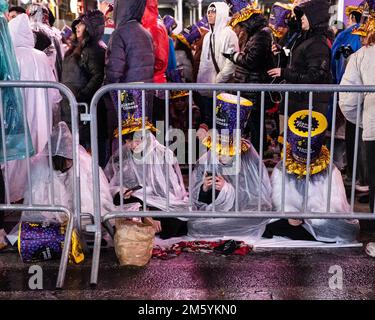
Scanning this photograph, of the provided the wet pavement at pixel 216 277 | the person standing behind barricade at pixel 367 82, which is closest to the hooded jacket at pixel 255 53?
the person standing behind barricade at pixel 367 82

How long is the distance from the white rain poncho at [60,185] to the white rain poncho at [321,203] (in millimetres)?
1495

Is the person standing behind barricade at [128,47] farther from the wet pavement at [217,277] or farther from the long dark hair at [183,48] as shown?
the long dark hair at [183,48]

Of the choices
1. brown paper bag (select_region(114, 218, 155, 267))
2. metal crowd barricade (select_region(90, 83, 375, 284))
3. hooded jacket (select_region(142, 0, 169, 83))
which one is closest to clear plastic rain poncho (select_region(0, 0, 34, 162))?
metal crowd barricade (select_region(90, 83, 375, 284))

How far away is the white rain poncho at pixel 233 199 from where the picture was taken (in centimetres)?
468

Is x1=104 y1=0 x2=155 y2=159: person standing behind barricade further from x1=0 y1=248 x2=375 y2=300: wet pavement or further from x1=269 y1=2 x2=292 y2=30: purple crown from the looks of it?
x1=269 y1=2 x2=292 y2=30: purple crown

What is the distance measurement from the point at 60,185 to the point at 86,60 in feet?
6.70

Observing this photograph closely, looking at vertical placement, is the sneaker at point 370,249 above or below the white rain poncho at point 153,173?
below

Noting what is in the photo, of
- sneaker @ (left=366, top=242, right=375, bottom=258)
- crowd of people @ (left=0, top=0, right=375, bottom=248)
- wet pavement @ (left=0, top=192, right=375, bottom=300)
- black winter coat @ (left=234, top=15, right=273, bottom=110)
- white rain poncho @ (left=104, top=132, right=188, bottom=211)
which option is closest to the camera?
wet pavement @ (left=0, top=192, right=375, bottom=300)

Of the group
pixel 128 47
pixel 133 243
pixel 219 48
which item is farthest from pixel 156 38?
pixel 133 243

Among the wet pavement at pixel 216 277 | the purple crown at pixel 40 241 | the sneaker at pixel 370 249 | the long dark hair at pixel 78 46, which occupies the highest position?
the long dark hair at pixel 78 46

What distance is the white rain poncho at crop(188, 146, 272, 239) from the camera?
468cm

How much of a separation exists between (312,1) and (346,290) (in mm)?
3141

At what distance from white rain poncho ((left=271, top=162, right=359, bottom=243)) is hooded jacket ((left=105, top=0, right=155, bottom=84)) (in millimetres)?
2035
